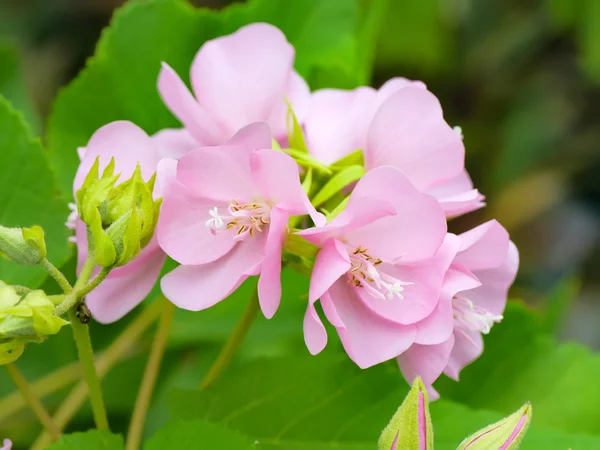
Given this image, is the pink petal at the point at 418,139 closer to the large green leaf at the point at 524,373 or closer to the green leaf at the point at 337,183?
the green leaf at the point at 337,183

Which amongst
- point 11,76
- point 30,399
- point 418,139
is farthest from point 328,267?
point 11,76

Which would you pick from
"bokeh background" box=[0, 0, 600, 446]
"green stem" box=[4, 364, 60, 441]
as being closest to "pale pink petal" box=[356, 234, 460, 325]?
"green stem" box=[4, 364, 60, 441]

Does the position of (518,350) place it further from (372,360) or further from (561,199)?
(561,199)

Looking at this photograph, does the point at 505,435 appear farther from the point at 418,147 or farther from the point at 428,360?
the point at 418,147

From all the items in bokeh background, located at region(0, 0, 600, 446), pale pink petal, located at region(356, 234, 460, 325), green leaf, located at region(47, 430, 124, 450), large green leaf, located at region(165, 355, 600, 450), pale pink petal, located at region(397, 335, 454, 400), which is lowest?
bokeh background, located at region(0, 0, 600, 446)

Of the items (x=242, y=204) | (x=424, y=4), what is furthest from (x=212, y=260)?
(x=424, y=4)

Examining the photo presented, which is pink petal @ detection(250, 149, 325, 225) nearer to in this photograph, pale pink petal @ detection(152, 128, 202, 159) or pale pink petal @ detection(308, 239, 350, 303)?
pale pink petal @ detection(308, 239, 350, 303)
